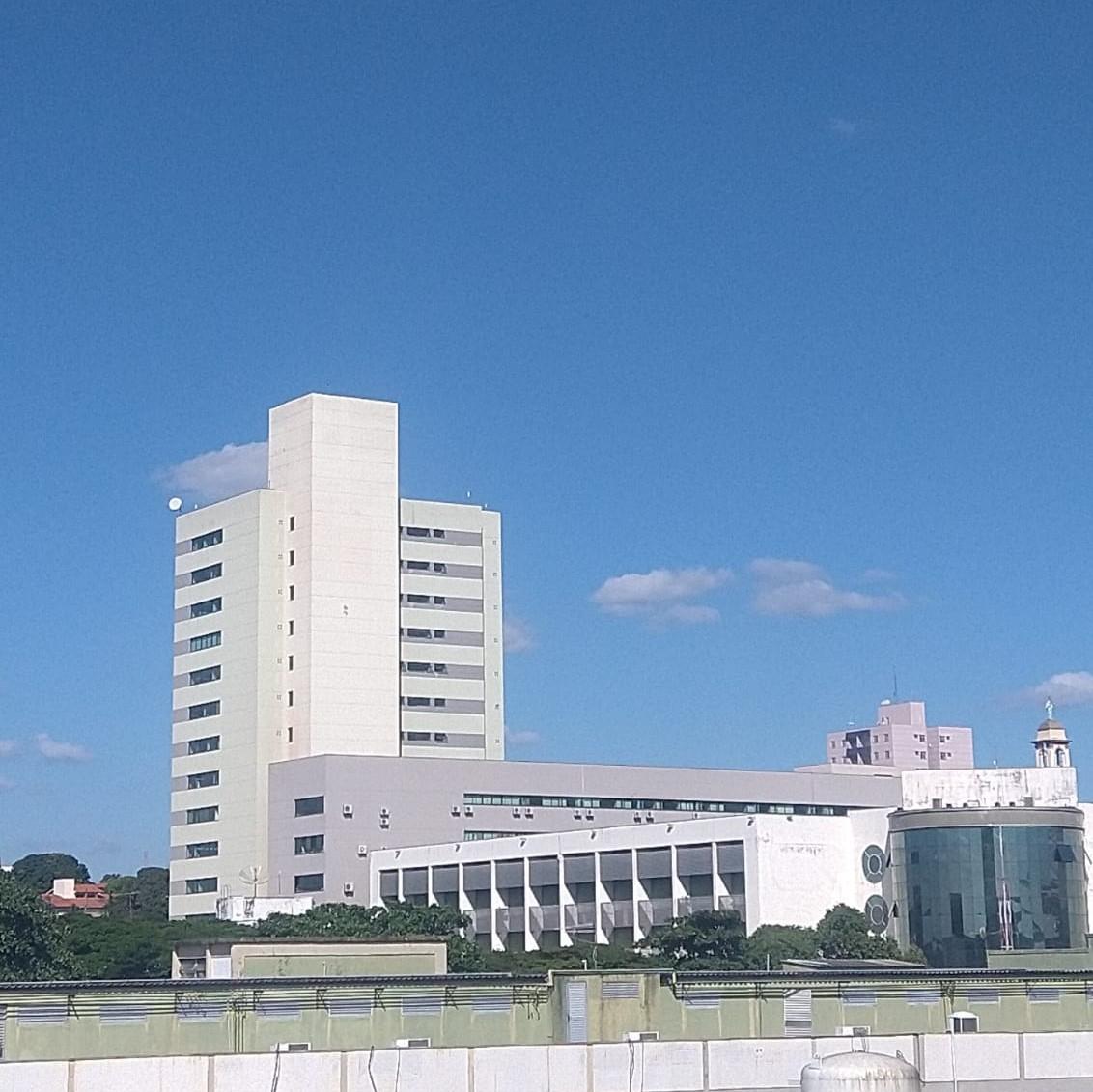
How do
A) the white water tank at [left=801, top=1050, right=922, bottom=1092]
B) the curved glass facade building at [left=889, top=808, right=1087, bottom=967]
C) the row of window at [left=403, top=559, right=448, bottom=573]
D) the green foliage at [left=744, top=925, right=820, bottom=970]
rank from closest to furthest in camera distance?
1. the white water tank at [left=801, top=1050, right=922, bottom=1092]
2. the green foliage at [left=744, top=925, right=820, bottom=970]
3. the curved glass facade building at [left=889, top=808, right=1087, bottom=967]
4. the row of window at [left=403, top=559, right=448, bottom=573]

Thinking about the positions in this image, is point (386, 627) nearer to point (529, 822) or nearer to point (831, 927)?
point (529, 822)

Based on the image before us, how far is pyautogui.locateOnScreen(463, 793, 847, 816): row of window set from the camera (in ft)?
491

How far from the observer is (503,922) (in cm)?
13575

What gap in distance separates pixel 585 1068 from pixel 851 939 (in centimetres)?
8134

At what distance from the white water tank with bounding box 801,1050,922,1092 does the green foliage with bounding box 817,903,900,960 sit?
79.6 meters

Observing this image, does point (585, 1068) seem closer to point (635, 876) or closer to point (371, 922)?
point (371, 922)

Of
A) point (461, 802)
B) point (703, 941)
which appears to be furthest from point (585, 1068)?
point (461, 802)

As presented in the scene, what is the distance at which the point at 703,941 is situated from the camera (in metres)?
112

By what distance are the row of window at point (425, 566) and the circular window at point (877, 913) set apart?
53.8 meters

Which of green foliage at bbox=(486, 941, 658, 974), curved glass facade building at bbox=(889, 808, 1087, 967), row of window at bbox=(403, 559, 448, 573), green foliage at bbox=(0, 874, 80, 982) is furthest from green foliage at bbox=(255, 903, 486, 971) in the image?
row of window at bbox=(403, 559, 448, 573)

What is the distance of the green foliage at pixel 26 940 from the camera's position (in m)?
81.2

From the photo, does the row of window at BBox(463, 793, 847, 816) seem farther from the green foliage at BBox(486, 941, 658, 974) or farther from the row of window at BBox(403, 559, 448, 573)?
the green foliage at BBox(486, 941, 658, 974)

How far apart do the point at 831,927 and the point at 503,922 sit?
30.0 metres

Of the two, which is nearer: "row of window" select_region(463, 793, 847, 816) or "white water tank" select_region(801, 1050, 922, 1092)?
"white water tank" select_region(801, 1050, 922, 1092)
